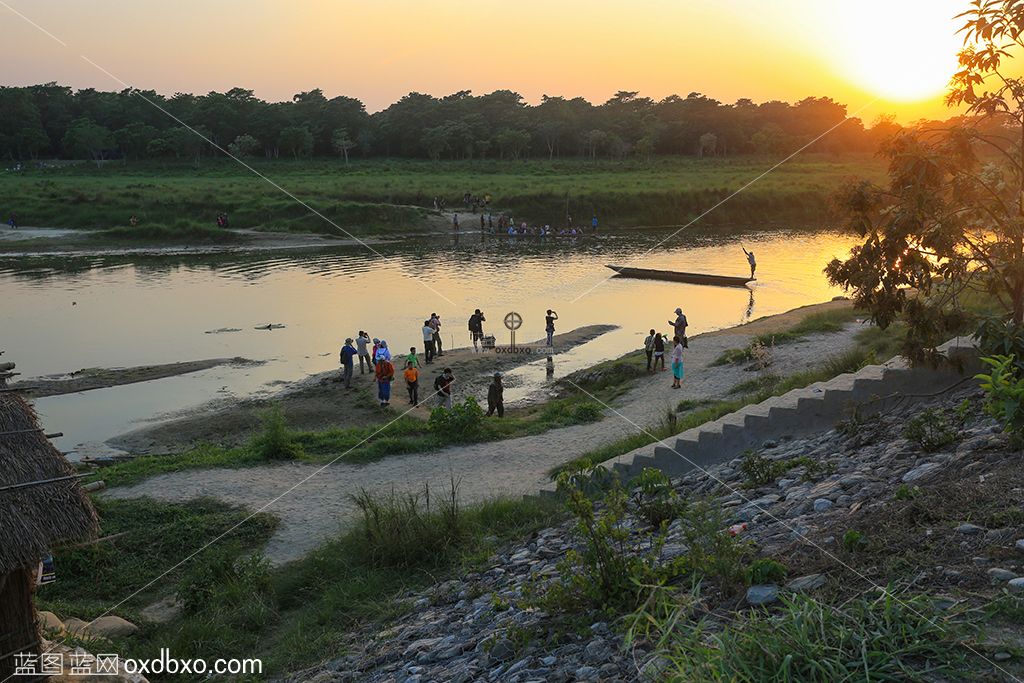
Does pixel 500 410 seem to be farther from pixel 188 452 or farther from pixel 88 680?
pixel 88 680

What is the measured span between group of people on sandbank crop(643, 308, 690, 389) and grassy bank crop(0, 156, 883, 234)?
138 ft

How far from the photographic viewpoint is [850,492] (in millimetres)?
8969

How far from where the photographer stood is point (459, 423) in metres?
17.8

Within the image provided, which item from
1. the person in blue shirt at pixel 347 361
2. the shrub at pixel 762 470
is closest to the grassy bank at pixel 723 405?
the shrub at pixel 762 470

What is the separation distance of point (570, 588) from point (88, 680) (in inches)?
186

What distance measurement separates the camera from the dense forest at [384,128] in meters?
91.9

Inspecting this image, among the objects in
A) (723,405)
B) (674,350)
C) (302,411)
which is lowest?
(302,411)

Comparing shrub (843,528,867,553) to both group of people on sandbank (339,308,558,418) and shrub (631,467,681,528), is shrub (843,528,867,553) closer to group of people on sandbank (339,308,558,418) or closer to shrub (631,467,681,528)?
shrub (631,467,681,528)

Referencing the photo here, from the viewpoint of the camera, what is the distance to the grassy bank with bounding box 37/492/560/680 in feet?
32.2

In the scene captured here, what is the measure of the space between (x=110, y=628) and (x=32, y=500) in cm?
219

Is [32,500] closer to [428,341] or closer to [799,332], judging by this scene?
[428,341]

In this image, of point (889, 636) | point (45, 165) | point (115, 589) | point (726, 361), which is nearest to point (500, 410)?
point (726, 361)

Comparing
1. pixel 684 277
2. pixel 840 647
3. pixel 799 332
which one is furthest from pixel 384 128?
pixel 840 647

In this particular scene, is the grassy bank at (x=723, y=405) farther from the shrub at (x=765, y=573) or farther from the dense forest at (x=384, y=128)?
the dense forest at (x=384, y=128)
